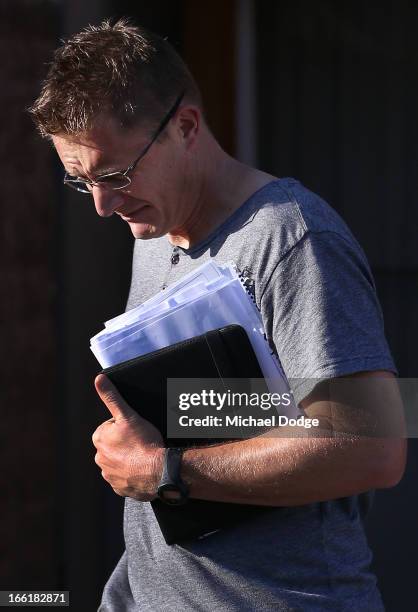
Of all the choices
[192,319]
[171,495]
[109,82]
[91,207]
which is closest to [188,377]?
[192,319]

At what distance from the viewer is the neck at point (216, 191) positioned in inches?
72.1

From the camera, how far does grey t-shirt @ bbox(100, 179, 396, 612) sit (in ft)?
5.19

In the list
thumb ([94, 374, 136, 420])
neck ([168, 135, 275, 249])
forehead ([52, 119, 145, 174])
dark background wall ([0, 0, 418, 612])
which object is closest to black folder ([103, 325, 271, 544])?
thumb ([94, 374, 136, 420])

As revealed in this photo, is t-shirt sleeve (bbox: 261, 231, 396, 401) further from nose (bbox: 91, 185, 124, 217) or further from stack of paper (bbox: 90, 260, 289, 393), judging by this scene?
nose (bbox: 91, 185, 124, 217)

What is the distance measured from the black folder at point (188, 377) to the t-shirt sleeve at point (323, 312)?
68 mm

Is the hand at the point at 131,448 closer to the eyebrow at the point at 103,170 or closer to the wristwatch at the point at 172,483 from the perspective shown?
the wristwatch at the point at 172,483

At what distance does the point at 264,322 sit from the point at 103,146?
463mm

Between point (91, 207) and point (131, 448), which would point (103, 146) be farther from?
point (91, 207)

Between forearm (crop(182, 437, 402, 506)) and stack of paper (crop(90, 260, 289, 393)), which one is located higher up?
stack of paper (crop(90, 260, 289, 393))

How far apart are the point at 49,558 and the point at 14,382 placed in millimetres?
743

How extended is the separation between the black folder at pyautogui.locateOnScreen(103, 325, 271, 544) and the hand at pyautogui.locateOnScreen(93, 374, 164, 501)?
0.6 inches

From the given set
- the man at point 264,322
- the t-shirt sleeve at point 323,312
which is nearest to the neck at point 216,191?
the man at point 264,322

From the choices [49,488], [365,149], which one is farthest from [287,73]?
[49,488]

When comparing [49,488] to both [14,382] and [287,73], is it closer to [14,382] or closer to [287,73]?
[14,382]
